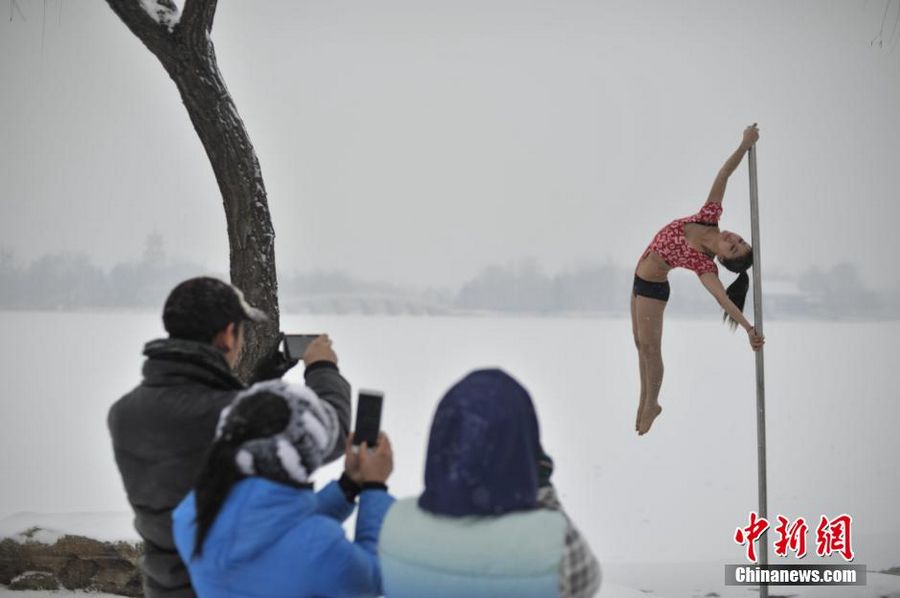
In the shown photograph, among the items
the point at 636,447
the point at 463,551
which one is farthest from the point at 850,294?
the point at 463,551

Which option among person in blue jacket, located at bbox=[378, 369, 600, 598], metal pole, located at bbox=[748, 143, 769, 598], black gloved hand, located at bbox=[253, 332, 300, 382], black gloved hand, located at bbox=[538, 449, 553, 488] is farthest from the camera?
metal pole, located at bbox=[748, 143, 769, 598]

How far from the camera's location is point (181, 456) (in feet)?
4.38

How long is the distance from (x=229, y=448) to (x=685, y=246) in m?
2.12

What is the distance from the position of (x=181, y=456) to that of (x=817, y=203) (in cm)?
438

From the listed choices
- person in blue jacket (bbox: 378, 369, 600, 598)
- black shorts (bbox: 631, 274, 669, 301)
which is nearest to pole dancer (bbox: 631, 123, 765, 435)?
black shorts (bbox: 631, 274, 669, 301)

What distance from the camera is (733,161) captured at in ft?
8.96

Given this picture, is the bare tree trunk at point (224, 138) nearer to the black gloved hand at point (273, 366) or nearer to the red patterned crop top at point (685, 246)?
the black gloved hand at point (273, 366)

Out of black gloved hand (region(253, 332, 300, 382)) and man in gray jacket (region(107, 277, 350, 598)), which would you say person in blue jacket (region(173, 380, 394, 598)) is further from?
black gloved hand (region(253, 332, 300, 382))

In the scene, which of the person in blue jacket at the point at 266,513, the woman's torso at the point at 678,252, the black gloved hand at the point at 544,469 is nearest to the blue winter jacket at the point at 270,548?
the person in blue jacket at the point at 266,513

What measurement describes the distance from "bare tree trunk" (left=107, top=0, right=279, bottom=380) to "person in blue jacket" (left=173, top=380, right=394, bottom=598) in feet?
5.25

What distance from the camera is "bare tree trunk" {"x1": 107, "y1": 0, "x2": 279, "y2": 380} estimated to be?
2723 mm

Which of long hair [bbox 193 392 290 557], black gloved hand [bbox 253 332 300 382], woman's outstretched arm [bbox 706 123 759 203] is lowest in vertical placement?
Answer: long hair [bbox 193 392 290 557]

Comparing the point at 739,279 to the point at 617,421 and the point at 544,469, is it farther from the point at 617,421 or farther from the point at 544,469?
the point at 617,421

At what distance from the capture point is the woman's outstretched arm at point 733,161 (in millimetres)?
2699
